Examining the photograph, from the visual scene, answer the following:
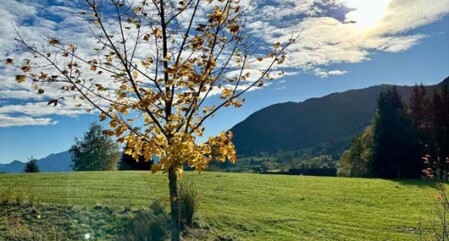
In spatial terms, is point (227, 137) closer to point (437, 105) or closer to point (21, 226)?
point (21, 226)

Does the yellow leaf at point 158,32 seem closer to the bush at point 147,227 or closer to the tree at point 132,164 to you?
the bush at point 147,227

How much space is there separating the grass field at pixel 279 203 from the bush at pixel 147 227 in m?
1.55

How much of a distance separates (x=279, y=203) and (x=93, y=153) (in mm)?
56757

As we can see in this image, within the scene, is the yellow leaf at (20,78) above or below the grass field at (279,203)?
above

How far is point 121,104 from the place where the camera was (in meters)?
5.75

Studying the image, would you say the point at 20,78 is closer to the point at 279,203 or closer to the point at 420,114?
the point at 279,203

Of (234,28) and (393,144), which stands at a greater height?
(234,28)

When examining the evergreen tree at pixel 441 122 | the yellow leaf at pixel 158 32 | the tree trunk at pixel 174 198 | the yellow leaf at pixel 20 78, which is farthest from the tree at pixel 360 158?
the yellow leaf at pixel 20 78

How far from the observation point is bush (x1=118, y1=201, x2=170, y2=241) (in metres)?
11.3

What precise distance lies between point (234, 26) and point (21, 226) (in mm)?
8895

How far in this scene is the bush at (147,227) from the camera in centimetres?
1127

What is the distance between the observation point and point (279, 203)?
19234 mm

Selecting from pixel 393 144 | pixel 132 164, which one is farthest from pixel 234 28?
pixel 132 164

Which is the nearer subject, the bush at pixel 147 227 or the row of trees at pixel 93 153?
the bush at pixel 147 227
